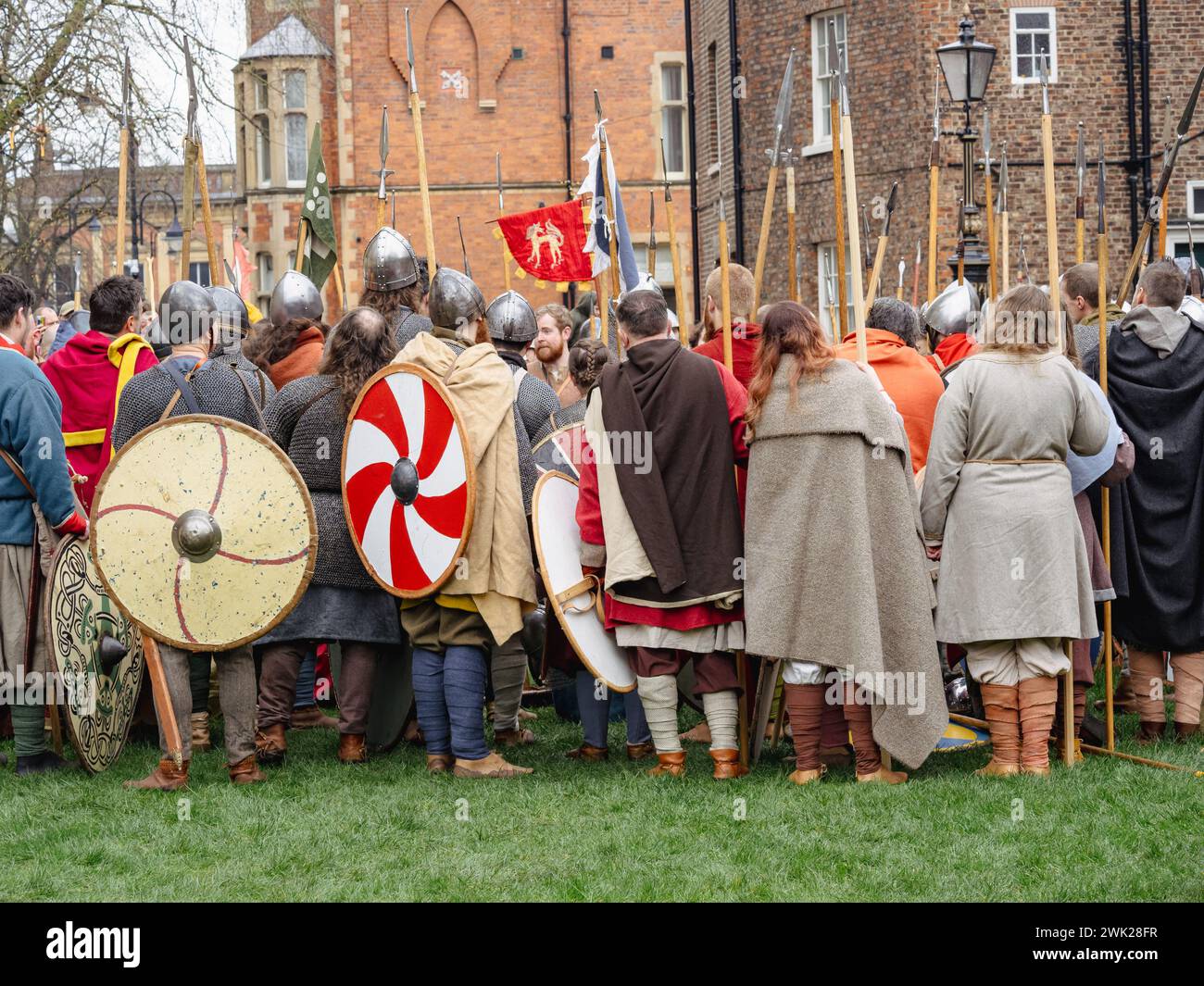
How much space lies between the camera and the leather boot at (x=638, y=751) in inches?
274

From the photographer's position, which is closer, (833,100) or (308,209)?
(833,100)

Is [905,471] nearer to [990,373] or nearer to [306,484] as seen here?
[990,373]

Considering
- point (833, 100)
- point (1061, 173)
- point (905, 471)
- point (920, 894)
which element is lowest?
point (920, 894)

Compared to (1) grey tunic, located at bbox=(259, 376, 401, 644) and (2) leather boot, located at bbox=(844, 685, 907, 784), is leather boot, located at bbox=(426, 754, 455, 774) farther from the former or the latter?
(2) leather boot, located at bbox=(844, 685, 907, 784)

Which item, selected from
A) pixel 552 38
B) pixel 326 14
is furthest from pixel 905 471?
pixel 326 14

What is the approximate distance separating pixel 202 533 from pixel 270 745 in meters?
1.18

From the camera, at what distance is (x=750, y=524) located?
6.40m

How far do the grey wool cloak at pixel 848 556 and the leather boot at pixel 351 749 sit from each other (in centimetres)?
174

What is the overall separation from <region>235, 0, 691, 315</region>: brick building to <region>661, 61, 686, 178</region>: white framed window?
36 millimetres

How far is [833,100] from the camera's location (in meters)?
7.15

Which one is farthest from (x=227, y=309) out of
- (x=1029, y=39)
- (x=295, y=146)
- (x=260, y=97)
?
(x=260, y=97)

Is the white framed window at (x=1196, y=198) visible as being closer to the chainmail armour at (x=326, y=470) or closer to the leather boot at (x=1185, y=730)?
the leather boot at (x=1185, y=730)

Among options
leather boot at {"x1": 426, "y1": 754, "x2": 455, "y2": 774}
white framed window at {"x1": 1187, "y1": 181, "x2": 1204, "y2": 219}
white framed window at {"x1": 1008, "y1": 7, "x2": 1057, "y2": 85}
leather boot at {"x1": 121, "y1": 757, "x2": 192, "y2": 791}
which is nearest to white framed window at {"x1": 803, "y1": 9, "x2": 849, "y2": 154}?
white framed window at {"x1": 1008, "y1": 7, "x2": 1057, "y2": 85}

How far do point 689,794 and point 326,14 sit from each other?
105ft
